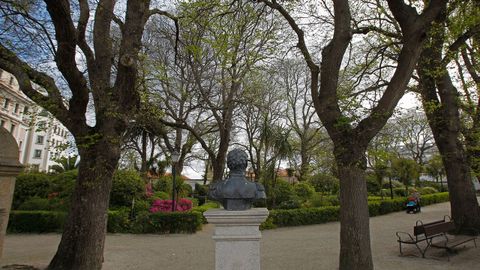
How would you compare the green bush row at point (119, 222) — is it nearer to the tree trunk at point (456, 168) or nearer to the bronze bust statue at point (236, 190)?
the tree trunk at point (456, 168)

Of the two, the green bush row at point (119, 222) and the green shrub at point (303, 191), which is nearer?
the green bush row at point (119, 222)

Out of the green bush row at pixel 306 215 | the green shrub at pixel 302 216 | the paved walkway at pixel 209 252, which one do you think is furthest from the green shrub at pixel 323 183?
the paved walkway at pixel 209 252

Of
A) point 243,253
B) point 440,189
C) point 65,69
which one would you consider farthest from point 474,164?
point 440,189

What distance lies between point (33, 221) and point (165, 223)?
511 centimetres

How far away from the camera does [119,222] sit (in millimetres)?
12094

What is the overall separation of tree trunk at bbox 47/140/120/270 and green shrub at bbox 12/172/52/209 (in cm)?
1100

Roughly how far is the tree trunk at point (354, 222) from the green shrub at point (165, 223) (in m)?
7.69

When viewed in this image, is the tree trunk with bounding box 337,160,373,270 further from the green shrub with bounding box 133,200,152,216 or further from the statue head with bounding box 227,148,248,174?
the green shrub with bounding box 133,200,152,216

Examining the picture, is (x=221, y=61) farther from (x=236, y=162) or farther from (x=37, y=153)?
(x=37, y=153)

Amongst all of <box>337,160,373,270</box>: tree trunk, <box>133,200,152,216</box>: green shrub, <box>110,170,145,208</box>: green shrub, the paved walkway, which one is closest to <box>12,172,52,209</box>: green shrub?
<box>110,170,145,208</box>: green shrub

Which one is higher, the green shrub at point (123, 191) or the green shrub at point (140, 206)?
the green shrub at point (123, 191)

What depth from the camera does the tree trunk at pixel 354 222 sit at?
5449mm

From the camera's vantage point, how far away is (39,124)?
19.6 feet

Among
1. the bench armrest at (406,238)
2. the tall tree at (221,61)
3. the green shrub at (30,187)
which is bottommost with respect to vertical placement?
the bench armrest at (406,238)
